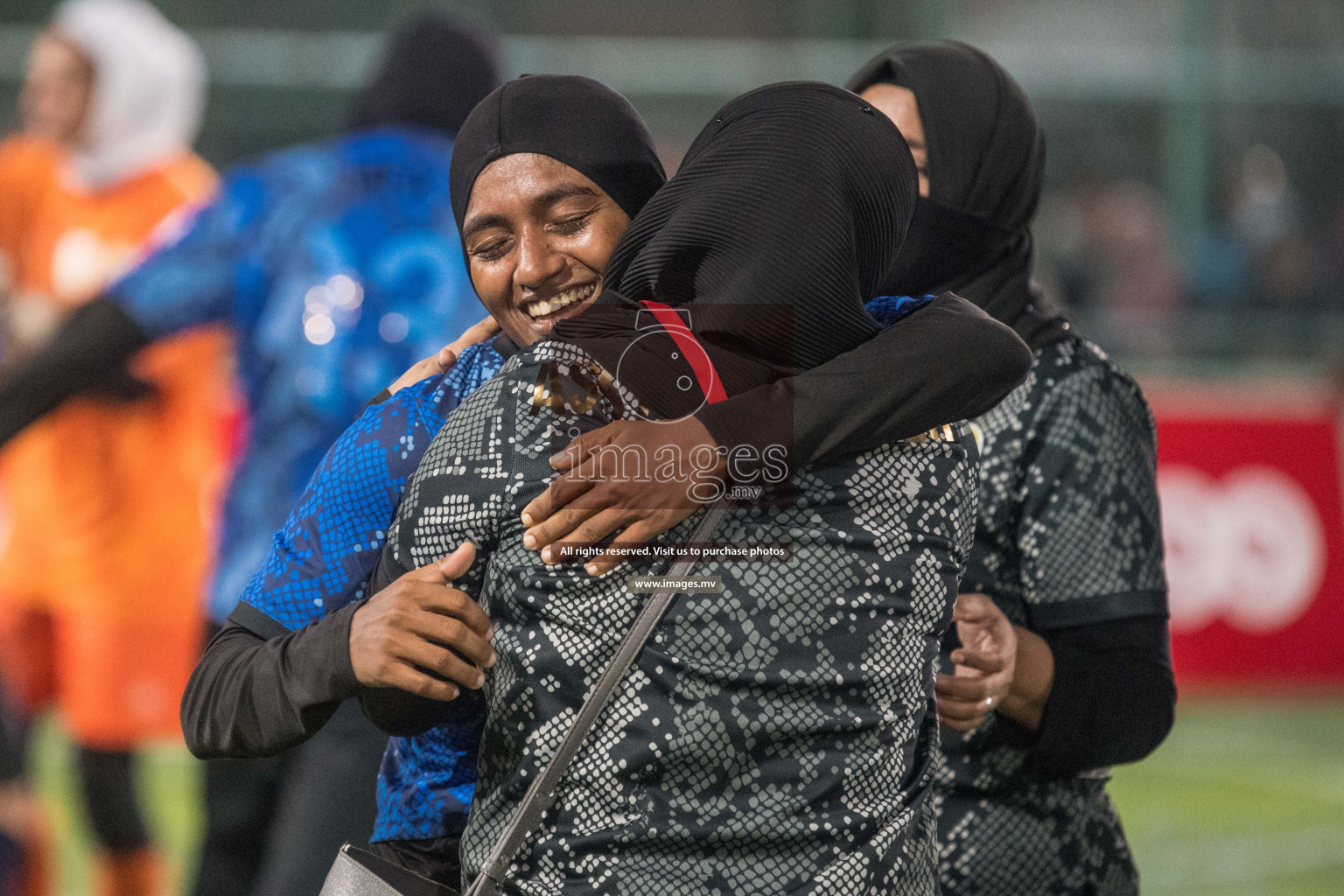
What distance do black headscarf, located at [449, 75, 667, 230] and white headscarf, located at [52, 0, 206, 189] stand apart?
140 inches

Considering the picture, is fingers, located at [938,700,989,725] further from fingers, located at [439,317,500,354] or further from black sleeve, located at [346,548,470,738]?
fingers, located at [439,317,500,354]

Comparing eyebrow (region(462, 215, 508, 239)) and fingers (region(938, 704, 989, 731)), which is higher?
eyebrow (region(462, 215, 508, 239))

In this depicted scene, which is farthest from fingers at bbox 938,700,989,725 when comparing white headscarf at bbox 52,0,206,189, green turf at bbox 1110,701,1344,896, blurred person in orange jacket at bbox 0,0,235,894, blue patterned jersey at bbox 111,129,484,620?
white headscarf at bbox 52,0,206,189

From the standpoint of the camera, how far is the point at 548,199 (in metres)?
1.84

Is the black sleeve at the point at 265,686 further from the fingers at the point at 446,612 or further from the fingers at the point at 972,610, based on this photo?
the fingers at the point at 972,610

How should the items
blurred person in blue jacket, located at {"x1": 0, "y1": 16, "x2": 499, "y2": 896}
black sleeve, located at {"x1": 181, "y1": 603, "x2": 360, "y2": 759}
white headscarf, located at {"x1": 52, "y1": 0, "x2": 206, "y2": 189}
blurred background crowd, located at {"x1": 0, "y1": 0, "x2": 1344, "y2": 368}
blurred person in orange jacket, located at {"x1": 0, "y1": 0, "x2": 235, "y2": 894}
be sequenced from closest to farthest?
black sleeve, located at {"x1": 181, "y1": 603, "x2": 360, "y2": 759} < blurred person in blue jacket, located at {"x1": 0, "y1": 16, "x2": 499, "y2": 896} < blurred person in orange jacket, located at {"x1": 0, "y1": 0, "x2": 235, "y2": 894} < white headscarf, located at {"x1": 52, "y1": 0, "x2": 206, "y2": 189} < blurred background crowd, located at {"x1": 0, "y1": 0, "x2": 1344, "y2": 368}

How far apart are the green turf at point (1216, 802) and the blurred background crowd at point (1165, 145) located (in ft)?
0.56

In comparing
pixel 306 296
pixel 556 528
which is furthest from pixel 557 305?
pixel 306 296

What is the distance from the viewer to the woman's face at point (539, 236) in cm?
184

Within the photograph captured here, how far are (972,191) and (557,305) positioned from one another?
87 centimetres

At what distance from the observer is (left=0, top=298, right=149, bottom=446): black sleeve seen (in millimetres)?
3041

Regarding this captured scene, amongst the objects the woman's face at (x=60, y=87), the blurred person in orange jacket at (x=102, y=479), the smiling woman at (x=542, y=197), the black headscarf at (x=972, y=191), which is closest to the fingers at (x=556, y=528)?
the smiling woman at (x=542, y=197)

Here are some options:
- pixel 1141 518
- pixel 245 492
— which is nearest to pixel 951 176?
pixel 1141 518

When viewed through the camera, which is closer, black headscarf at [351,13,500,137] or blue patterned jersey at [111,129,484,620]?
blue patterned jersey at [111,129,484,620]
